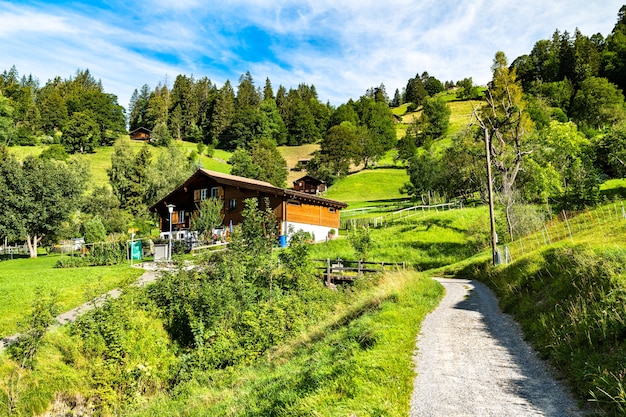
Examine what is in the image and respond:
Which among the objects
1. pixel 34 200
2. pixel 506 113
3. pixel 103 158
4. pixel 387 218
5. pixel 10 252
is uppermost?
pixel 103 158

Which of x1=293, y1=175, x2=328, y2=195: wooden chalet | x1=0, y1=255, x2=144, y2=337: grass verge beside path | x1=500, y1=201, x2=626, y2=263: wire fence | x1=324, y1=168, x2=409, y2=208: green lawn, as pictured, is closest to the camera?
x1=0, y1=255, x2=144, y2=337: grass verge beside path

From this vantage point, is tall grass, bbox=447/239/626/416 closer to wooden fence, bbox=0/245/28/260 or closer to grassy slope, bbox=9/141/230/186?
wooden fence, bbox=0/245/28/260

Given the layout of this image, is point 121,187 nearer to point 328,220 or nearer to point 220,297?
point 328,220

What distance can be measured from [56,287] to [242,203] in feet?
72.4

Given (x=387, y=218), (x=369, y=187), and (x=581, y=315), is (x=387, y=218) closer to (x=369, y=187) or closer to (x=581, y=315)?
(x=369, y=187)

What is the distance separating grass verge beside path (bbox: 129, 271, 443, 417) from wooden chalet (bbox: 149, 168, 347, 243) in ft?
68.1

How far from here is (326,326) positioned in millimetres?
13391

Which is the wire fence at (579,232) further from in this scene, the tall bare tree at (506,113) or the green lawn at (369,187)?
the green lawn at (369,187)

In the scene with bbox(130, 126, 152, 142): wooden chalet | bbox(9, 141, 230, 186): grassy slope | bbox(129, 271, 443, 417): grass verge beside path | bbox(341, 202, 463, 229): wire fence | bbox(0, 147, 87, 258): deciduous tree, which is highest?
bbox(130, 126, 152, 142): wooden chalet

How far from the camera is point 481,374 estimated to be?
7070mm

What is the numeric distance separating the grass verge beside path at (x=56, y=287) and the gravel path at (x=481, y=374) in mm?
12119

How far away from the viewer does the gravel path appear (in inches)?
225

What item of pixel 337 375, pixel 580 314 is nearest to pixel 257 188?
pixel 337 375

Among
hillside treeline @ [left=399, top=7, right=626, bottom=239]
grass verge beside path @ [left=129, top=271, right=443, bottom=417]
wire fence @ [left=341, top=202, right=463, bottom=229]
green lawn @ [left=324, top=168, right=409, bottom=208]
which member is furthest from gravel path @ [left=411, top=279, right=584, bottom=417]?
green lawn @ [left=324, top=168, right=409, bottom=208]
